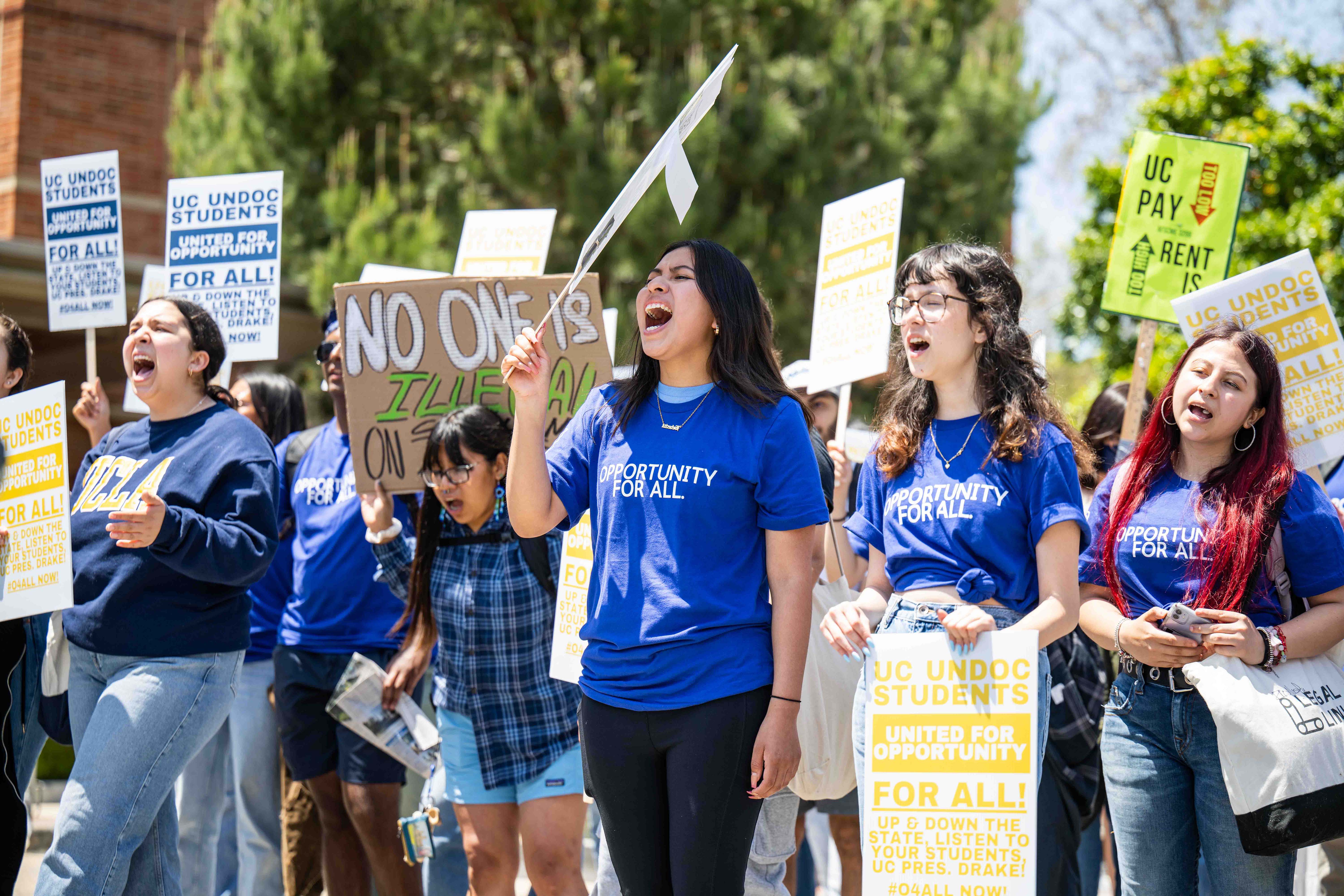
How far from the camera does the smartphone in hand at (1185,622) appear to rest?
2.97 meters

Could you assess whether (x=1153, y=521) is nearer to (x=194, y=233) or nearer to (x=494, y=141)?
(x=194, y=233)

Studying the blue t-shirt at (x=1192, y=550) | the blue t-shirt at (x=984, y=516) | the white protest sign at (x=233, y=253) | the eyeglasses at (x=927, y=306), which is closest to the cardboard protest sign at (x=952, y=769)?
the blue t-shirt at (x=984, y=516)

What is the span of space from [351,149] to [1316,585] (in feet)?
35.6

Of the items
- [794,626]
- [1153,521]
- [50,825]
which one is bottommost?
[50,825]

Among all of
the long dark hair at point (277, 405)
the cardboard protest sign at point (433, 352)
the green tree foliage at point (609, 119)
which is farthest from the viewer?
the green tree foliage at point (609, 119)

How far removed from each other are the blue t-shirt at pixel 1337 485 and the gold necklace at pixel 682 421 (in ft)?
8.25

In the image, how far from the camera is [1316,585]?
10.2 feet

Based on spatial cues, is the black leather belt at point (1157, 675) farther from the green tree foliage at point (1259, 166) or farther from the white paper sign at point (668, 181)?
the green tree foliage at point (1259, 166)

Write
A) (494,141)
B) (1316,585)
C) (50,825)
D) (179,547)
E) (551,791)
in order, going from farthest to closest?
(494,141) < (50,825) < (551,791) < (179,547) < (1316,585)

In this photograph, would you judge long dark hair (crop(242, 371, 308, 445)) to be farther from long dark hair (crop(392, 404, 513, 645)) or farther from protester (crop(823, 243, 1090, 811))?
protester (crop(823, 243, 1090, 811))

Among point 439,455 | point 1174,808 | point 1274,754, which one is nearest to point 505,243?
point 439,455

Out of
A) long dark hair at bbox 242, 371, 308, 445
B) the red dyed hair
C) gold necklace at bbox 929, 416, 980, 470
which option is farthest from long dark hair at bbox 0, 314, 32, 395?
the red dyed hair

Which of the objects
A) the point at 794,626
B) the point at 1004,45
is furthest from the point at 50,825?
the point at 1004,45

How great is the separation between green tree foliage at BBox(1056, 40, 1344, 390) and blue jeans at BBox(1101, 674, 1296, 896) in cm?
660
